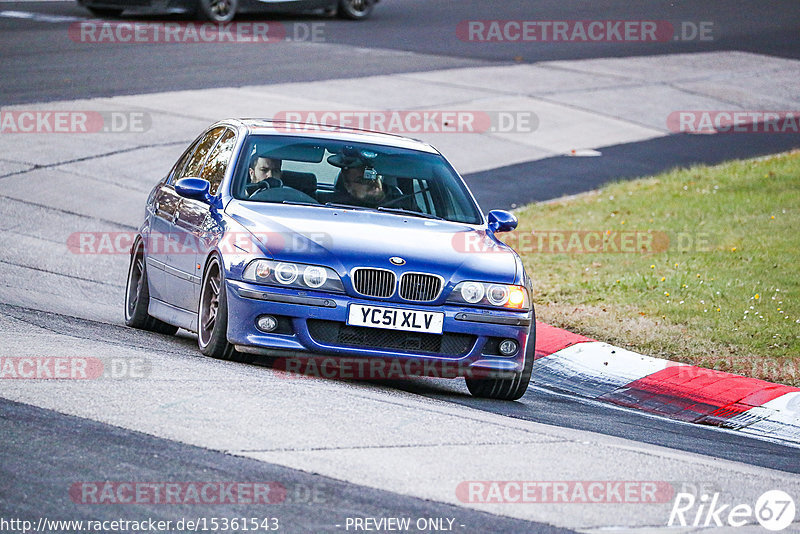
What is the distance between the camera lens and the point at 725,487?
6.17m

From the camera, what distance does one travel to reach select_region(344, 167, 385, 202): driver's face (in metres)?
8.85

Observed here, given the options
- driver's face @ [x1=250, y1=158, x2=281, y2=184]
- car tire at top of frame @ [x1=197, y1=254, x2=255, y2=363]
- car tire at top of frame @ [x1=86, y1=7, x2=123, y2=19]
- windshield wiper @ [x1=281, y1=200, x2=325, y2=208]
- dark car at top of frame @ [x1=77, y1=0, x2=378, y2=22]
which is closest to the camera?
car tire at top of frame @ [x1=197, y1=254, x2=255, y2=363]

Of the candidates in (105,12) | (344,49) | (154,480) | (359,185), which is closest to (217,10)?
(105,12)

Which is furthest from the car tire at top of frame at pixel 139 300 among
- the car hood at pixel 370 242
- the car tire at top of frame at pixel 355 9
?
the car tire at top of frame at pixel 355 9

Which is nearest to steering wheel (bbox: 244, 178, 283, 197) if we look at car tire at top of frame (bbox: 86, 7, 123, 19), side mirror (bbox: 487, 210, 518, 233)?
side mirror (bbox: 487, 210, 518, 233)

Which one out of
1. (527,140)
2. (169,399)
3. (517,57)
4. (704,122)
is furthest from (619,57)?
(169,399)

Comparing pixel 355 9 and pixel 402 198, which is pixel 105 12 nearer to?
pixel 355 9

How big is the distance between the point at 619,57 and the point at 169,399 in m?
23.3

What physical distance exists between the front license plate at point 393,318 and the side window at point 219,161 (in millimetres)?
1720

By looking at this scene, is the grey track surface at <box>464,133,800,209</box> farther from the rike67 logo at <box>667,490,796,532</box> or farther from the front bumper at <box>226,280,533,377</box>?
the rike67 logo at <box>667,490,796,532</box>

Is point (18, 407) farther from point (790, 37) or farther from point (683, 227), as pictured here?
point (790, 37)

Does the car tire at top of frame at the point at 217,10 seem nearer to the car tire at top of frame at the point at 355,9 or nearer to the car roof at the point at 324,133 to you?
the car tire at top of frame at the point at 355,9

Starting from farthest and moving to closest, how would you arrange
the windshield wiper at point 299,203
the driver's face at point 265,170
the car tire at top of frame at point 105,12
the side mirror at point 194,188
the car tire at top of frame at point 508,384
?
the car tire at top of frame at point 105,12 < the driver's face at point 265,170 < the side mirror at point 194,188 < the windshield wiper at point 299,203 < the car tire at top of frame at point 508,384

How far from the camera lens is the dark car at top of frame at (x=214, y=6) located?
25500 mm
